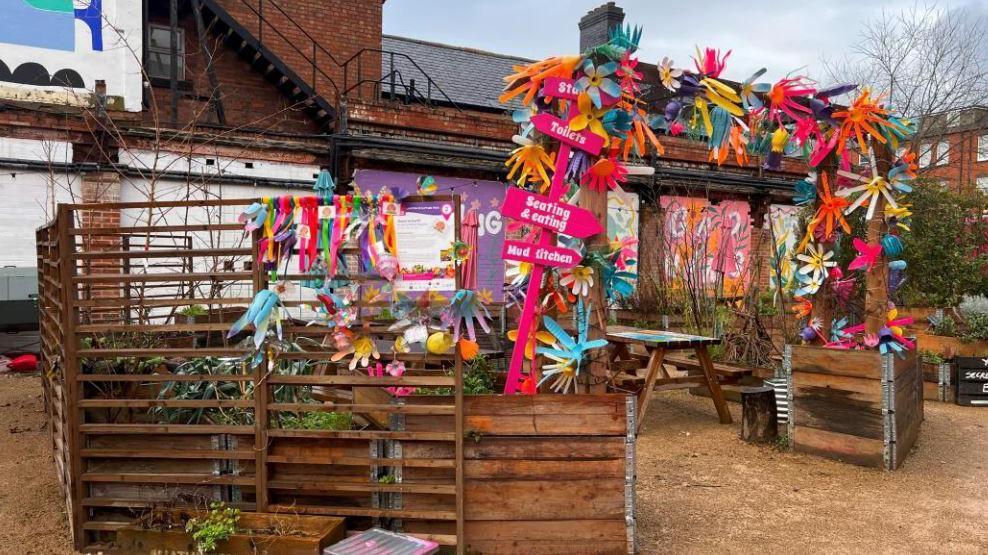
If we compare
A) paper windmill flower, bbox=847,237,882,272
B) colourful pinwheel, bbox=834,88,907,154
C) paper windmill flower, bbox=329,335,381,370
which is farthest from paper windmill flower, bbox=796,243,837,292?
paper windmill flower, bbox=329,335,381,370

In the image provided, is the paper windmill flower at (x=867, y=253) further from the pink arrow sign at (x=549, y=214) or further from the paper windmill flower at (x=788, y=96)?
the pink arrow sign at (x=549, y=214)

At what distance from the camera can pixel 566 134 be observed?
401 cm

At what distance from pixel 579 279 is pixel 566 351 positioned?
1.39 feet

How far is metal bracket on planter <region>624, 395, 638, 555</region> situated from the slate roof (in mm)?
11988

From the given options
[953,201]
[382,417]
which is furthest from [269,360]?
[953,201]

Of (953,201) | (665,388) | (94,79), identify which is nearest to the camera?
(665,388)

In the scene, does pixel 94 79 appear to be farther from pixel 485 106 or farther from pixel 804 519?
pixel 804 519

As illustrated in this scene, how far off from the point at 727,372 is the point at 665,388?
1017mm

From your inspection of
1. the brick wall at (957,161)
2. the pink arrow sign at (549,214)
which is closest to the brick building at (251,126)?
the pink arrow sign at (549,214)

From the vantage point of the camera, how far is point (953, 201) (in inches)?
401

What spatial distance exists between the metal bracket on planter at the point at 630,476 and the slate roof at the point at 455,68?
1199cm

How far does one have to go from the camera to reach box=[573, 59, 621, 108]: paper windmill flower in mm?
3963

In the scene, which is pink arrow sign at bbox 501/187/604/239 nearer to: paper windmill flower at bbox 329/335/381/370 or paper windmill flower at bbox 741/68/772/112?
paper windmill flower at bbox 329/335/381/370

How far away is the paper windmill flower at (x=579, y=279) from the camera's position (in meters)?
4.07
